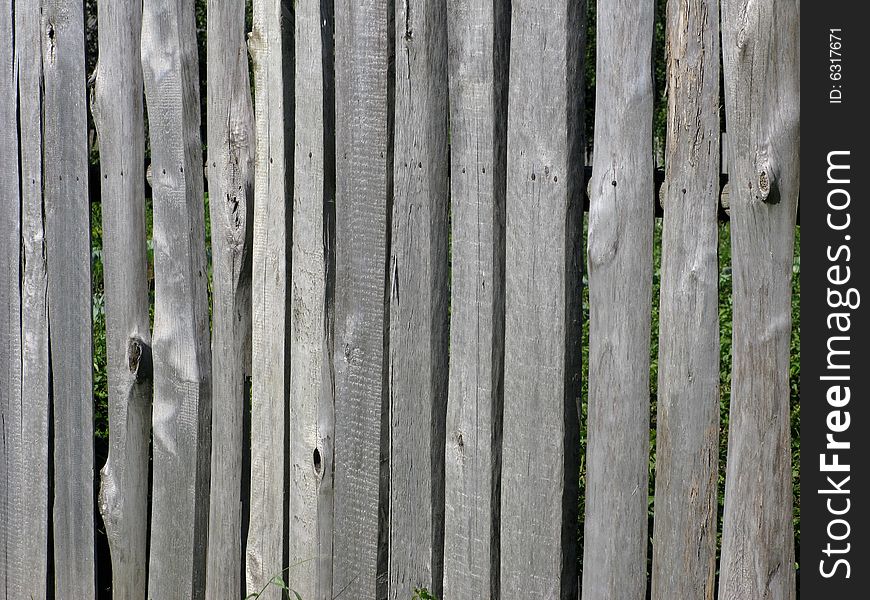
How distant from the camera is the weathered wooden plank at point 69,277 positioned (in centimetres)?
314

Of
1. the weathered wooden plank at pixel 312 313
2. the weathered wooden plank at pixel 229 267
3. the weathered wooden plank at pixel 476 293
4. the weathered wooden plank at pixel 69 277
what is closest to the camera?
the weathered wooden plank at pixel 476 293

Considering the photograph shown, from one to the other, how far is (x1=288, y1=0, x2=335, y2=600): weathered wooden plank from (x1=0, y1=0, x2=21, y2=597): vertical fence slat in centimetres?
110

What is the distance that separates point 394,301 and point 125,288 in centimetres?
91

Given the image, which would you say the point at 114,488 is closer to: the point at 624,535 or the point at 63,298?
the point at 63,298

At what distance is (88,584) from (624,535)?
1.77 metres

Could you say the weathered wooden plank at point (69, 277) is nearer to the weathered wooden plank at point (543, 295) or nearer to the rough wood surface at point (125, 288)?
the rough wood surface at point (125, 288)

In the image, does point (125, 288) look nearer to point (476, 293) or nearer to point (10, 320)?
point (10, 320)

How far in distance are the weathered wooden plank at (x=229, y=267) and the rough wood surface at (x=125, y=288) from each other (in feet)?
0.89

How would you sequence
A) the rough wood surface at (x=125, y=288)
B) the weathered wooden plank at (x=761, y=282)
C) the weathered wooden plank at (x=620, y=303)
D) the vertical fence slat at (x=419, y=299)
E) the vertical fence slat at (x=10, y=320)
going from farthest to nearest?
1. the vertical fence slat at (x=10, y=320)
2. the rough wood surface at (x=125, y=288)
3. the vertical fence slat at (x=419, y=299)
4. the weathered wooden plank at (x=620, y=303)
5. the weathered wooden plank at (x=761, y=282)

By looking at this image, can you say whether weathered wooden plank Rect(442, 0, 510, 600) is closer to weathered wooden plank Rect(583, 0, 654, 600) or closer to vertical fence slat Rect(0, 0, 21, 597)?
weathered wooden plank Rect(583, 0, 654, 600)

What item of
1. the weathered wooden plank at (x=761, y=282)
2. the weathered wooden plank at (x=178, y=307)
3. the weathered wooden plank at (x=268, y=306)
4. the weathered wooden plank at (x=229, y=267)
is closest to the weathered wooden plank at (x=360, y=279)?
the weathered wooden plank at (x=268, y=306)

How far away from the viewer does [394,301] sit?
8.61 ft

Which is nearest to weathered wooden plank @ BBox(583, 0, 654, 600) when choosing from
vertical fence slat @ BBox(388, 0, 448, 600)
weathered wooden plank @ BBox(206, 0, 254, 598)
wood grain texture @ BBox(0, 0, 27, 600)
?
vertical fence slat @ BBox(388, 0, 448, 600)

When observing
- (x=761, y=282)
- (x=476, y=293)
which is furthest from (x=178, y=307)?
(x=761, y=282)
